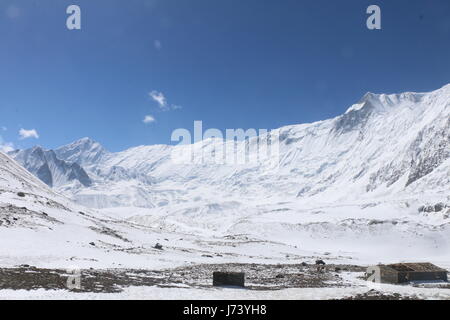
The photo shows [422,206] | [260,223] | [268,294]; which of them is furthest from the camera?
[260,223]

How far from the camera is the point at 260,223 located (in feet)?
477

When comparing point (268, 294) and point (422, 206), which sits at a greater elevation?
point (422, 206)

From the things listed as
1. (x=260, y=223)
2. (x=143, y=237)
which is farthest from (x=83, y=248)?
(x=260, y=223)
